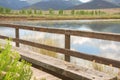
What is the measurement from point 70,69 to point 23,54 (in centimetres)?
131

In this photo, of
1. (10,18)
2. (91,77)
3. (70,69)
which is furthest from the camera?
(10,18)

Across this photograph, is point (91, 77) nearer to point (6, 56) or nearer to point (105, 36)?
point (6, 56)

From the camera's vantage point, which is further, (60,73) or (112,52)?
(112,52)

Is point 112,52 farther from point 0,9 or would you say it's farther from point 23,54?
point 0,9

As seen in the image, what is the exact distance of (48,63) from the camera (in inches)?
140

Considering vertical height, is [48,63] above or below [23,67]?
below

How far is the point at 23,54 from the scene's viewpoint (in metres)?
4.31

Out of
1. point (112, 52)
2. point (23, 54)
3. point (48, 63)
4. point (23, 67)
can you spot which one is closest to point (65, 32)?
point (23, 54)

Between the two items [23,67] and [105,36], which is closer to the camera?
[23,67]

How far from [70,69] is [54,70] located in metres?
0.26

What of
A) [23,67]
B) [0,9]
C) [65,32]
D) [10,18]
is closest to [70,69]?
[23,67]

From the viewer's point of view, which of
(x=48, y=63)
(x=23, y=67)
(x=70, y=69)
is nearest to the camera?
(x=23, y=67)

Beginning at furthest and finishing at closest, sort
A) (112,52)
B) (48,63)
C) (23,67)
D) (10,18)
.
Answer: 1. (10,18)
2. (112,52)
3. (48,63)
4. (23,67)

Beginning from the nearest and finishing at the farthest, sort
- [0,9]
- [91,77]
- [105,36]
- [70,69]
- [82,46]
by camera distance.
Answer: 1. [91,77]
2. [70,69]
3. [105,36]
4. [82,46]
5. [0,9]
